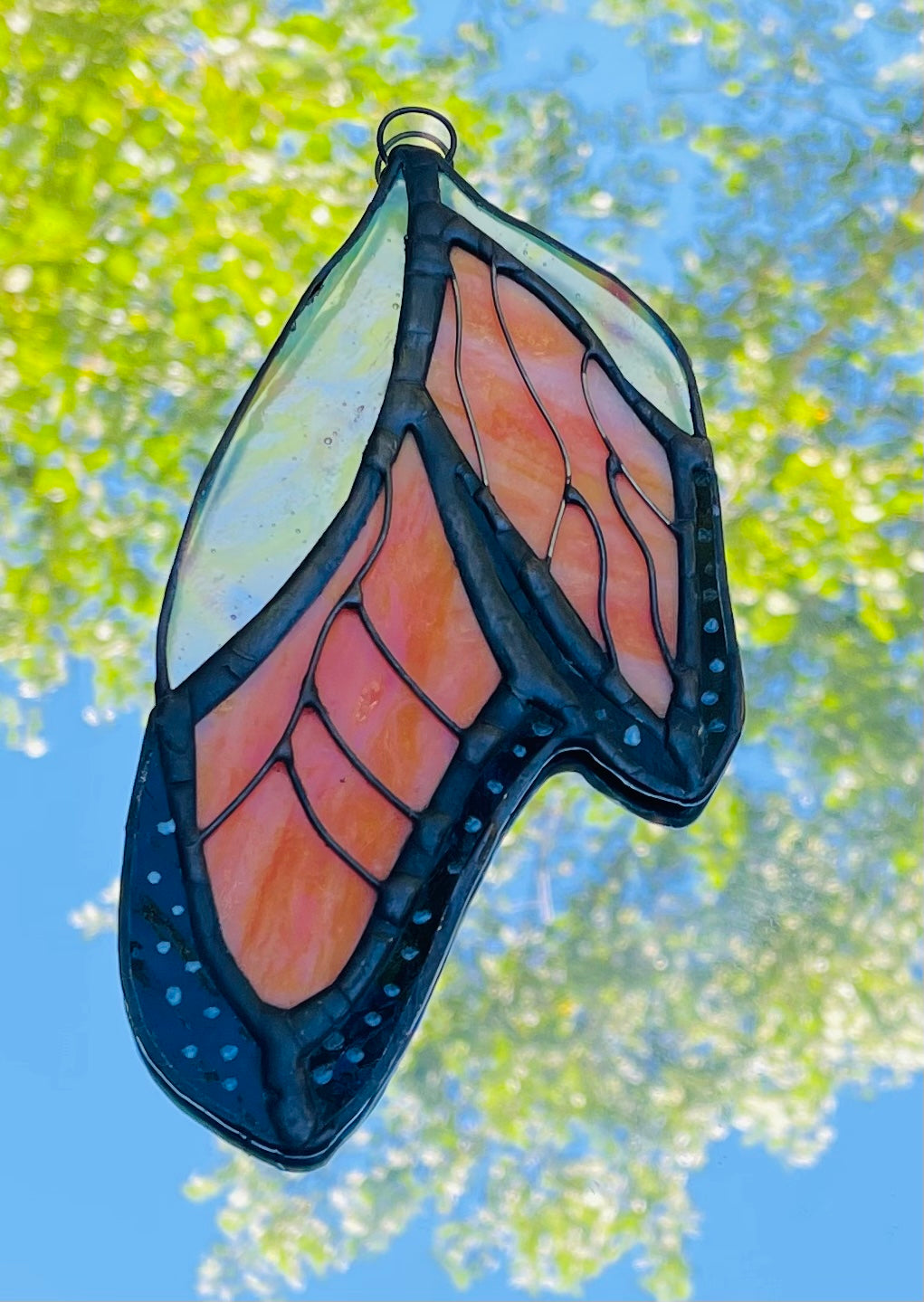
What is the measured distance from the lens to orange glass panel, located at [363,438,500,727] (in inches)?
38.4

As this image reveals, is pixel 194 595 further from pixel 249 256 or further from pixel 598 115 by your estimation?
pixel 598 115

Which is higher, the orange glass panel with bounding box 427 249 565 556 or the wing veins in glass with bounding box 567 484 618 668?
the orange glass panel with bounding box 427 249 565 556


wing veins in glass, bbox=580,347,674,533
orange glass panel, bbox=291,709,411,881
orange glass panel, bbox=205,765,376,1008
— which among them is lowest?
orange glass panel, bbox=205,765,376,1008

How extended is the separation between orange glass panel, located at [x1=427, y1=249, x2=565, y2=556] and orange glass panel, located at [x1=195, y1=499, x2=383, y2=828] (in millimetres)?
172

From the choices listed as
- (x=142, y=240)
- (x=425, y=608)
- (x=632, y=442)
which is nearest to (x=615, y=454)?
(x=632, y=442)

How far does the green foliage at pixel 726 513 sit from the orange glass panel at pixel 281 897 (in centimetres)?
34

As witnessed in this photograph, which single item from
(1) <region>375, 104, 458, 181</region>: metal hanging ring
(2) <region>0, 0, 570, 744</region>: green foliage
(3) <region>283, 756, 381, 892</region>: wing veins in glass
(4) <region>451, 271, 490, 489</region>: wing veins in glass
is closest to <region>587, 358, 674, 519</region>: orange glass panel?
(4) <region>451, 271, 490, 489</region>: wing veins in glass

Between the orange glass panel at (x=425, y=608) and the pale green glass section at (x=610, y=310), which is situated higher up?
the pale green glass section at (x=610, y=310)

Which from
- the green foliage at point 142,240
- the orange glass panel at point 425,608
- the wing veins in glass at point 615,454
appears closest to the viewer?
the orange glass panel at point 425,608

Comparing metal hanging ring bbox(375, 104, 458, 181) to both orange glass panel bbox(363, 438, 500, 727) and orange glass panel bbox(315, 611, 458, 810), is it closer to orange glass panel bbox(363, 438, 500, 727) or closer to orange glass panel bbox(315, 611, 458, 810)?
orange glass panel bbox(363, 438, 500, 727)

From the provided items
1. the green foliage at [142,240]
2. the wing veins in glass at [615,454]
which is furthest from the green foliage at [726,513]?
the wing veins in glass at [615,454]

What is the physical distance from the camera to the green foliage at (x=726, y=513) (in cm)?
117

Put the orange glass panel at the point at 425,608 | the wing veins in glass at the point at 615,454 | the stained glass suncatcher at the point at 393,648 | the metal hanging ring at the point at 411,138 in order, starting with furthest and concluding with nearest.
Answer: the metal hanging ring at the point at 411,138 → the wing veins in glass at the point at 615,454 → the orange glass panel at the point at 425,608 → the stained glass suncatcher at the point at 393,648

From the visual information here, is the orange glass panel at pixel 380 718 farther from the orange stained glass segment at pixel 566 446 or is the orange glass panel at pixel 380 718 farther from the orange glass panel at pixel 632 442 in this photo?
the orange glass panel at pixel 632 442
